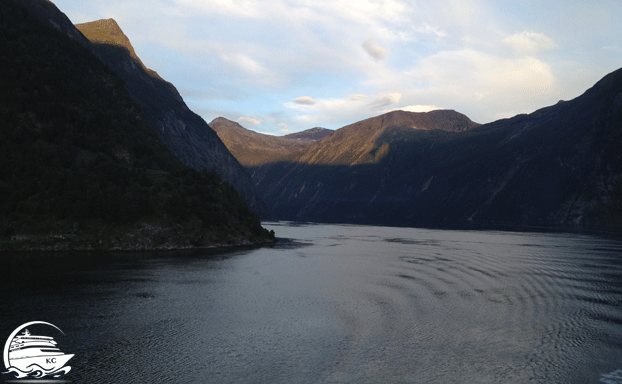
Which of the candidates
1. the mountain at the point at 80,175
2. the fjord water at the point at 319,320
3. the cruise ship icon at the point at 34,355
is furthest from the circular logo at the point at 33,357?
the mountain at the point at 80,175

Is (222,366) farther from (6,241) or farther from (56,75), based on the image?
(56,75)

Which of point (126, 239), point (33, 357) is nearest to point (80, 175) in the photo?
point (126, 239)

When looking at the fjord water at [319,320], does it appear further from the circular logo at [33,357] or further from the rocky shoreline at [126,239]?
the rocky shoreline at [126,239]

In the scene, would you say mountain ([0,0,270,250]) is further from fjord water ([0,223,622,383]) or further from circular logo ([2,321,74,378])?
circular logo ([2,321,74,378])

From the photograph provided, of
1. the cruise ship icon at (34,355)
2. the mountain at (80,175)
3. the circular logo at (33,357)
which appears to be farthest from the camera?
the mountain at (80,175)

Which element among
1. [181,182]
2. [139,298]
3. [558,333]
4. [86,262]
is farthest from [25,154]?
[558,333]
